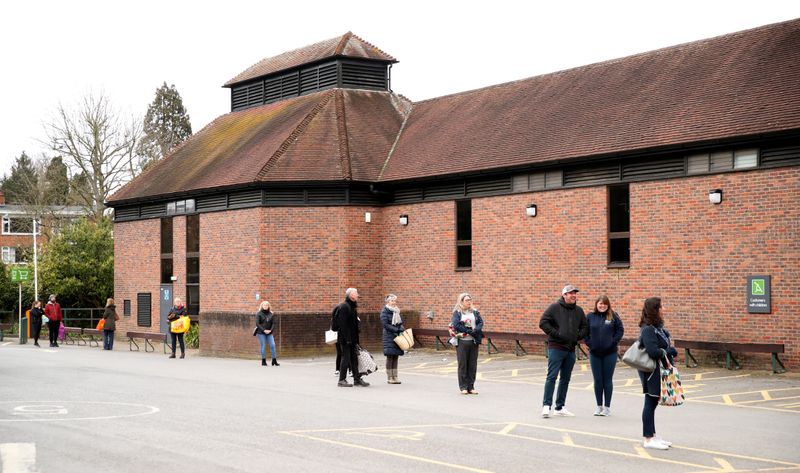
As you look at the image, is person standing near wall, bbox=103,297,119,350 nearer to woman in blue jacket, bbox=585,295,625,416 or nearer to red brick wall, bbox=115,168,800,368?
red brick wall, bbox=115,168,800,368

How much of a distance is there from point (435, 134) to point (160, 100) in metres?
57.1

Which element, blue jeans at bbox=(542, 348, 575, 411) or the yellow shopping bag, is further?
the yellow shopping bag

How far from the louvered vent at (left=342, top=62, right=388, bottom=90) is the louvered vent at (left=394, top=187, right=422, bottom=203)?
6.05 metres

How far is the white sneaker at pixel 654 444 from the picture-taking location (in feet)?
37.5

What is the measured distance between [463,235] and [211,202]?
8.35 meters

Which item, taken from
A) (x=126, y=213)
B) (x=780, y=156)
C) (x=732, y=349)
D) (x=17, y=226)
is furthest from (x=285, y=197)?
(x=17, y=226)

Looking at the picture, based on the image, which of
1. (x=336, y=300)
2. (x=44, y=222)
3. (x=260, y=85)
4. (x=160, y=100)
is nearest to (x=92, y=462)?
(x=336, y=300)

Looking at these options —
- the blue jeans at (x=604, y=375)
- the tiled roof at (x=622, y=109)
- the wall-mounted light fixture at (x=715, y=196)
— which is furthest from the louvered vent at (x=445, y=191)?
the blue jeans at (x=604, y=375)

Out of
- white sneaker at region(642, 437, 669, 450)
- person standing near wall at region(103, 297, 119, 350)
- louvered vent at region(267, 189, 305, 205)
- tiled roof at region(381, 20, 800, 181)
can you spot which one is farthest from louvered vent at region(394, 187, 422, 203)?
white sneaker at region(642, 437, 669, 450)

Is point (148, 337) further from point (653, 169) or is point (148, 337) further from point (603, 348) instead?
point (603, 348)

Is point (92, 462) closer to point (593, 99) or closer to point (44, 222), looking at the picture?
point (593, 99)

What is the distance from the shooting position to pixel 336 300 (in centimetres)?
3003

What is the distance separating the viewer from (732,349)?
21.5m

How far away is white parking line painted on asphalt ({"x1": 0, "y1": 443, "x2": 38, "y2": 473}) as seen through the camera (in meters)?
10.1
